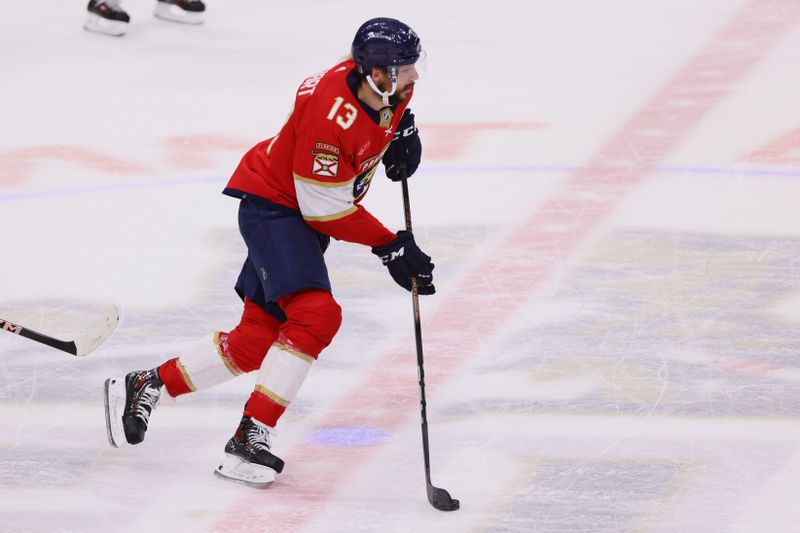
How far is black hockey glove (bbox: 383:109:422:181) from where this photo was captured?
3.71 metres

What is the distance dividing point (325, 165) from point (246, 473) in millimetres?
777

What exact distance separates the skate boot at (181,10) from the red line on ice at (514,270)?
2802 millimetres

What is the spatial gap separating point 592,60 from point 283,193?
4.27 meters

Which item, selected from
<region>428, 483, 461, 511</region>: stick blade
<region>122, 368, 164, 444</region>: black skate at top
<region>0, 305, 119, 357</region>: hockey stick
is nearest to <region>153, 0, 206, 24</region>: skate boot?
<region>0, 305, 119, 357</region>: hockey stick

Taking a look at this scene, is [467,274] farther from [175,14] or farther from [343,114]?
[175,14]

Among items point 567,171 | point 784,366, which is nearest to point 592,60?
point 567,171

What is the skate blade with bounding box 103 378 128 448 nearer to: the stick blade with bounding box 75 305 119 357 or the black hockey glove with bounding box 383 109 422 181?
the stick blade with bounding box 75 305 119 357

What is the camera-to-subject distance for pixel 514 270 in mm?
4887

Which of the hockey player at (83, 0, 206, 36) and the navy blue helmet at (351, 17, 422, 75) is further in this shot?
the hockey player at (83, 0, 206, 36)

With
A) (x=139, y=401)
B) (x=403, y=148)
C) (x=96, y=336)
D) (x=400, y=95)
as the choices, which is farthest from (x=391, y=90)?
(x=96, y=336)

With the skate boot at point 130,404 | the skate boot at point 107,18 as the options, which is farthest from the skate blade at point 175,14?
the skate boot at point 130,404

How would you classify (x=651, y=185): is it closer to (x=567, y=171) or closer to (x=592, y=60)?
(x=567, y=171)

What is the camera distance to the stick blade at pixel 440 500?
325 centimetres

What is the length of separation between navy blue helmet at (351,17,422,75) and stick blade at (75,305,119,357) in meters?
1.10
